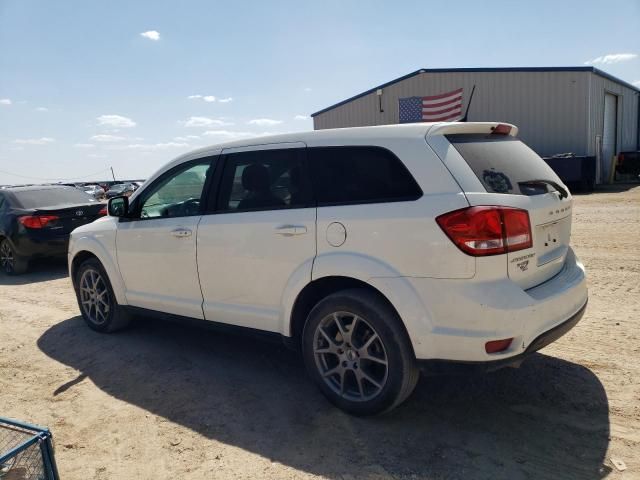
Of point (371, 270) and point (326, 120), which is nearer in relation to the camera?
point (371, 270)

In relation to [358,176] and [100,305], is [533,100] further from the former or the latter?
[358,176]

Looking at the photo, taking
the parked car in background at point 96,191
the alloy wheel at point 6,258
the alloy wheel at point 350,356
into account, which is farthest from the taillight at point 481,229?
the parked car in background at point 96,191

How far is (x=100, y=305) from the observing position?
5.25 meters

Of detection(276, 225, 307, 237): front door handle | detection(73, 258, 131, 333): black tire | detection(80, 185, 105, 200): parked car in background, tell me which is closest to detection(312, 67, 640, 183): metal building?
detection(73, 258, 131, 333): black tire

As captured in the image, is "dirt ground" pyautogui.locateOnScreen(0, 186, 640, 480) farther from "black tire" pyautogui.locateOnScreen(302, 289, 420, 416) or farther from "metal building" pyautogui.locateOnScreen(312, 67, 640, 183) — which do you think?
"metal building" pyautogui.locateOnScreen(312, 67, 640, 183)

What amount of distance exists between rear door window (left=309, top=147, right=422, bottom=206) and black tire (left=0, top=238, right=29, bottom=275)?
278 inches

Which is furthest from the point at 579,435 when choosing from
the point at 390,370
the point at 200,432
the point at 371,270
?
the point at 200,432

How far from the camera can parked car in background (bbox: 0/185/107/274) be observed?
8508 millimetres

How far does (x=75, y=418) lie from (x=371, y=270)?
226 cm

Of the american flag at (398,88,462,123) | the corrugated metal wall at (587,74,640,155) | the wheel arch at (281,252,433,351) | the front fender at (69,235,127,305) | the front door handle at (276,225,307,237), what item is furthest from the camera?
the american flag at (398,88,462,123)

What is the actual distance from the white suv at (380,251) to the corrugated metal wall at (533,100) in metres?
20.9

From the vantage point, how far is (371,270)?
10.2 ft

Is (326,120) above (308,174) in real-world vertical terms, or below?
above

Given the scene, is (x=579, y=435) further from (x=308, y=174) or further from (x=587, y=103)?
(x=587, y=103)
